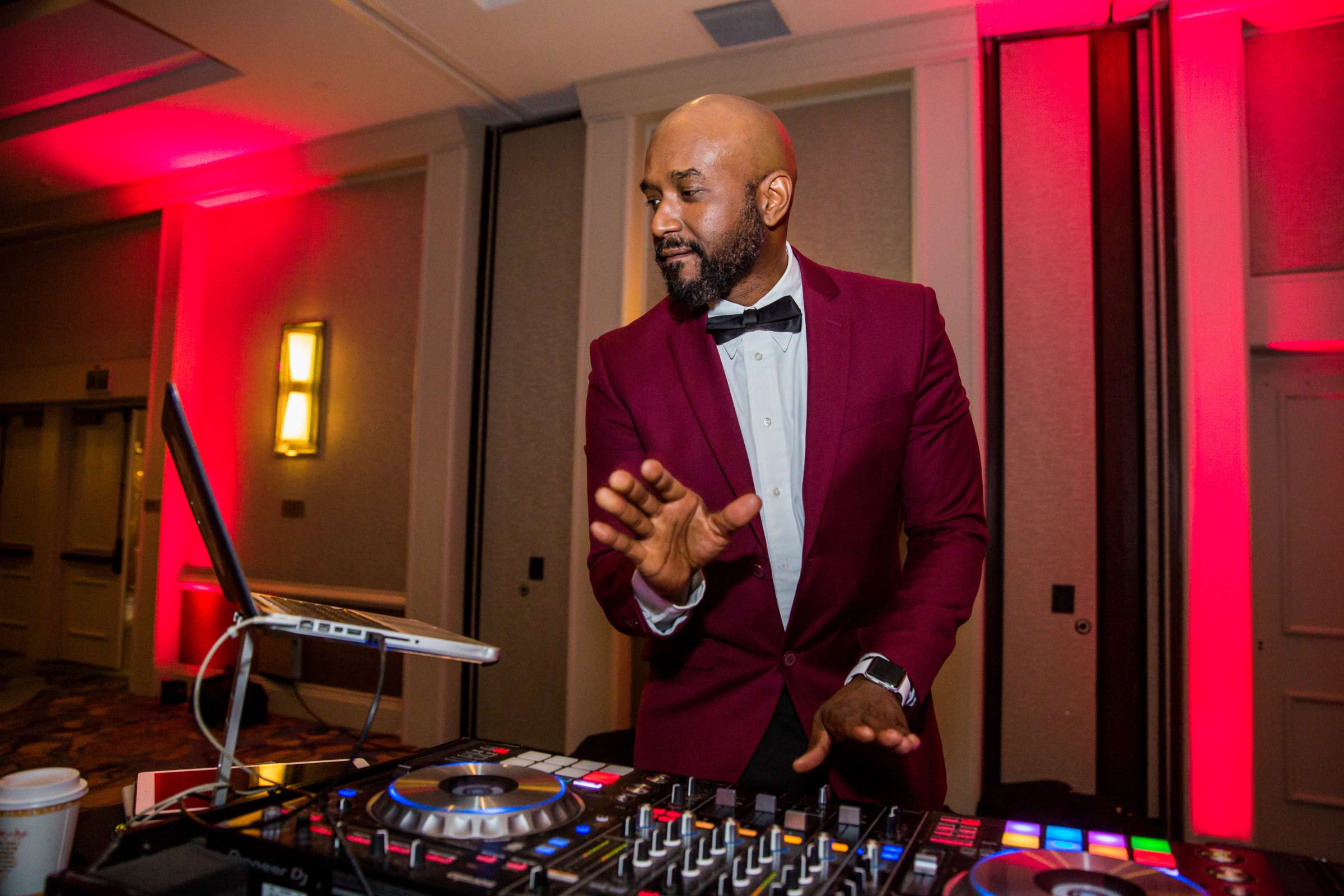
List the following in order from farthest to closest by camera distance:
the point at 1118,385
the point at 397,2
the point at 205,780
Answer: the point at 397,2
the point at 1118,385
the point at 205,780

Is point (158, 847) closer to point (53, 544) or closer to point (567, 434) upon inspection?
point (567, 434)

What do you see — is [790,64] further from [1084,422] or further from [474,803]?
[474,803]

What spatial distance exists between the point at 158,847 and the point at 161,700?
6158 mm

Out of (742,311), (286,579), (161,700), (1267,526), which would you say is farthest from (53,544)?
(1267,526)

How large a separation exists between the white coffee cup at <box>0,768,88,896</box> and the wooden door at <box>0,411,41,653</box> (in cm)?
827

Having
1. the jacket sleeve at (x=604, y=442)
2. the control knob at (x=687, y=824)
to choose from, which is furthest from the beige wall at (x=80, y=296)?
the control knob at (x=687, y=824)

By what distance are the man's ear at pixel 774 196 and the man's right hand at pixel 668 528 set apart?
0.72m

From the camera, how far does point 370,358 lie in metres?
5.69

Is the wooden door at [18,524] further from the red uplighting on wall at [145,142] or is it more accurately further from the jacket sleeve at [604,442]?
the jacket sleeve at [604,442]

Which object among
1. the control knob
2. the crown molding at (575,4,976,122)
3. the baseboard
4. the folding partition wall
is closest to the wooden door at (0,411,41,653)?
the baseboard

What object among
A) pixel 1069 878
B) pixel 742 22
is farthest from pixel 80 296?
pixel 1069 878

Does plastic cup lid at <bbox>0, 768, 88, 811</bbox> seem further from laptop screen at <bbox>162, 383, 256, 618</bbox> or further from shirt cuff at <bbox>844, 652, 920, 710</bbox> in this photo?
shirt cuff at <bbox>844, 652, 920, 710</bbox>

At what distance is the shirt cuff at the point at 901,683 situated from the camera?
1219mm

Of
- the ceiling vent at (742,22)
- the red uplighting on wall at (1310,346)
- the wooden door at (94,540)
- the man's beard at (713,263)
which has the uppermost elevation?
the ceiling vent at (742,22)
